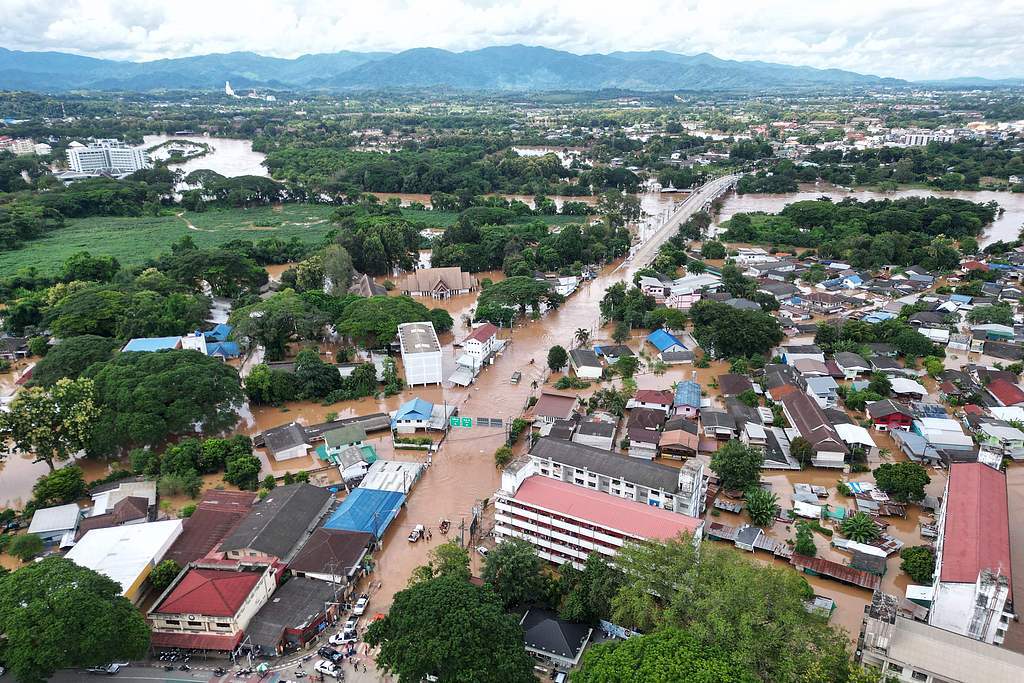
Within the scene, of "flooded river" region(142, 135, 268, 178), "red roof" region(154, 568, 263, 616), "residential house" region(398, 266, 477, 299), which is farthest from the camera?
"flooded river" region(142, 135, 268, 178)

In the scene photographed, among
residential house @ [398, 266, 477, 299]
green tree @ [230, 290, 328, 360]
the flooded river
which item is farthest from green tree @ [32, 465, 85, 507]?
the flooded river

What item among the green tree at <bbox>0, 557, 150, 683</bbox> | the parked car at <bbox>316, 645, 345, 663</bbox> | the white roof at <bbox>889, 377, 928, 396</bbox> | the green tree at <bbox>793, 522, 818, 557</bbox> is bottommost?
the parked car at <bbox>316, 645, 345, 663</bbox>

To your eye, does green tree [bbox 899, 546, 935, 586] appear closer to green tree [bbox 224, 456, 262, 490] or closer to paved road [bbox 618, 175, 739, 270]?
green tree [bbox 224, 456, 262, 490]

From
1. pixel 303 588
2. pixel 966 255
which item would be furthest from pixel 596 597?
pixel 966 255

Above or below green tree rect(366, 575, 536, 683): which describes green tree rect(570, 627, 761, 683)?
above

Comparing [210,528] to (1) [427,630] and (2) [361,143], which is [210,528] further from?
(2) [361,143]

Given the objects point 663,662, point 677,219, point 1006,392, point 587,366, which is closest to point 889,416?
point 1006,392

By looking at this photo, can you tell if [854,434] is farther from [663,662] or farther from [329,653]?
[329,653]
